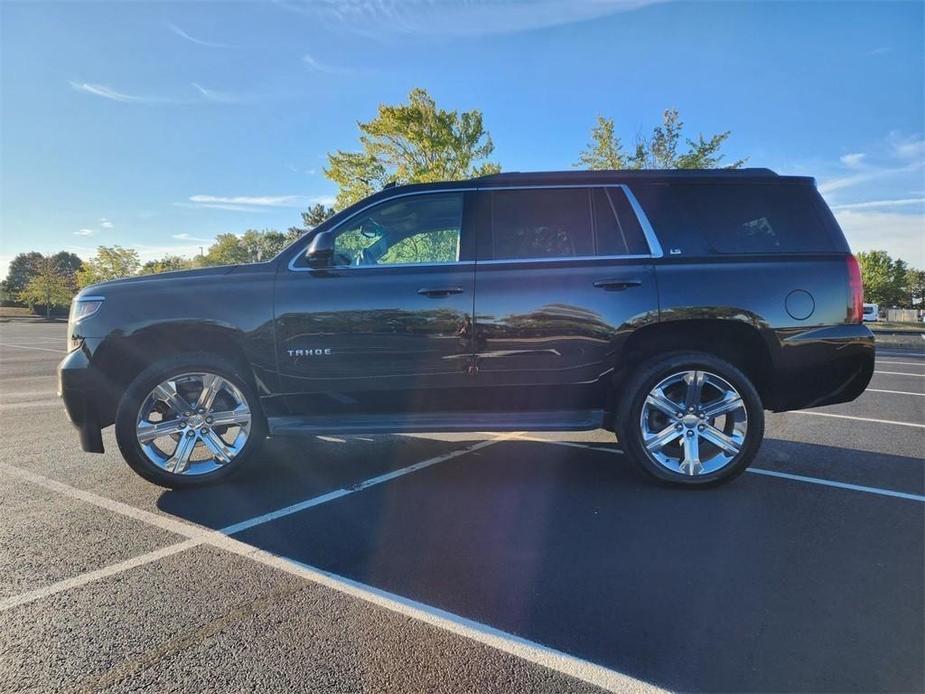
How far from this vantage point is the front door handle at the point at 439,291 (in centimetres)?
386

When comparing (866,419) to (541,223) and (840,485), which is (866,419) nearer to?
(840,485)

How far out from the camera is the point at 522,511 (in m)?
3.56

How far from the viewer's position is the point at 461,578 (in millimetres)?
2717

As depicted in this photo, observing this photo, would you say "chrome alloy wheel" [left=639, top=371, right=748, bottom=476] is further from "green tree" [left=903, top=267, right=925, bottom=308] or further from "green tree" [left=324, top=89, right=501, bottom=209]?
"green tree" [left=903, top=267, right=925, bottom=308]

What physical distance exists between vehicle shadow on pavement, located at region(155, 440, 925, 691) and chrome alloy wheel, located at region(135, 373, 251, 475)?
0.83 ft

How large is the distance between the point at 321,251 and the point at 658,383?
8.17 ft

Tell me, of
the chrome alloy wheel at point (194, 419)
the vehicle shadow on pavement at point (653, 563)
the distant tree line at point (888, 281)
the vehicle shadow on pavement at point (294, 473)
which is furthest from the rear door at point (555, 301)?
the distant tree line at point (888, 281)

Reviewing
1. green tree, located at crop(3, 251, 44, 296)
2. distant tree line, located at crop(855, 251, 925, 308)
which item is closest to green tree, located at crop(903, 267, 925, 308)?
distant tree line, located at crop(855, 251, 925, 308)

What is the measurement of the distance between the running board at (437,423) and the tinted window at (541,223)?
1.14 meters

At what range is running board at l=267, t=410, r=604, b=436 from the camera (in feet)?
12.6

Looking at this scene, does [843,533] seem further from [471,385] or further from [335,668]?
[335,668]

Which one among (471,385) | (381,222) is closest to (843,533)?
(471,385)

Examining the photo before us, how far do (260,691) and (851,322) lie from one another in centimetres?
418

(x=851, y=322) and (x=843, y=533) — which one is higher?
(x=851, y=322)
